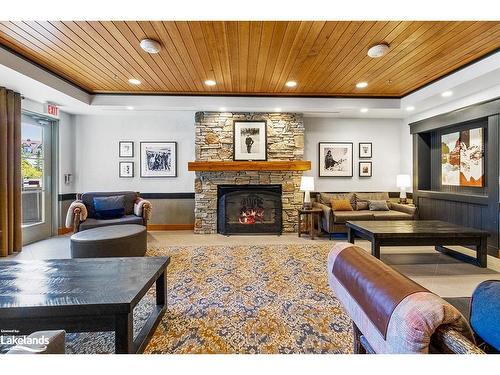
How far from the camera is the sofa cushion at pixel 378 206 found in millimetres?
5445

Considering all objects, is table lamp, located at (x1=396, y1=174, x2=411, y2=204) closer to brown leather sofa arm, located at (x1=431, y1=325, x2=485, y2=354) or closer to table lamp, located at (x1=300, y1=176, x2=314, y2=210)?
table lamp, located at (x1=300, y1=176, x2=314, y2=210)

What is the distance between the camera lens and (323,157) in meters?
6.01

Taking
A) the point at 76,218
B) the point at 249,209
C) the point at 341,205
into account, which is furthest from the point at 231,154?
the point at 76,218

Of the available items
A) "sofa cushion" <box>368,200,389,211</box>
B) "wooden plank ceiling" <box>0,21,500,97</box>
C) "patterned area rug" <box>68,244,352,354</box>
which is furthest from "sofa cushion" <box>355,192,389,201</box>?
"patterned area rug" <box>68,244,352,354</box>

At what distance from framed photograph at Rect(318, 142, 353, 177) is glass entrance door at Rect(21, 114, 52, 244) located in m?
5.54

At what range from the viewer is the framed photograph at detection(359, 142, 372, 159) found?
238 inches

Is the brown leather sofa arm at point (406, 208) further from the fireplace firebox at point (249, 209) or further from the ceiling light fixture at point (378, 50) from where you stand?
the ceiling light fixture at point (378, 50)

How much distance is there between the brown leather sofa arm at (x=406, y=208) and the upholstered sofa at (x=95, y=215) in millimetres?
4715

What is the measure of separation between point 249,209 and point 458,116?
4.03m

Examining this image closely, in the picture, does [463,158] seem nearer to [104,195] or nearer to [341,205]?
[341,205]

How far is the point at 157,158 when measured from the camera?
5883mm

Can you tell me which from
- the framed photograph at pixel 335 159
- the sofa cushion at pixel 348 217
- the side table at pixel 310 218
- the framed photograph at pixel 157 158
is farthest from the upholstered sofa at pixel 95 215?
the framed photograph at pixel 335 159

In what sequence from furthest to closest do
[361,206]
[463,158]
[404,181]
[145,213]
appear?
1. [361,206]
2. [404,181]
3. [463,158]
4. [145,213]
